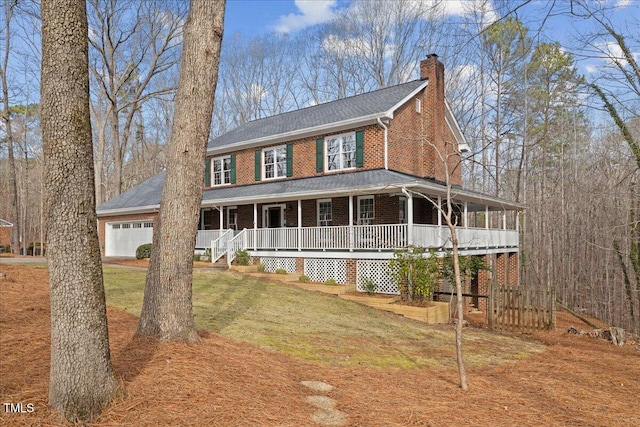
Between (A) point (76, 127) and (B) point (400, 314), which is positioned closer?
(A) point (76, 127)

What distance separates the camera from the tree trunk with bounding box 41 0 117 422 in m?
3.68

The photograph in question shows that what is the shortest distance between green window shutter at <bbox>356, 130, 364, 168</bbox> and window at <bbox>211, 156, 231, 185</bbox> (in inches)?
337

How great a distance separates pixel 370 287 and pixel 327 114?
10.2 meters

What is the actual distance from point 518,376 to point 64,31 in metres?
7.35

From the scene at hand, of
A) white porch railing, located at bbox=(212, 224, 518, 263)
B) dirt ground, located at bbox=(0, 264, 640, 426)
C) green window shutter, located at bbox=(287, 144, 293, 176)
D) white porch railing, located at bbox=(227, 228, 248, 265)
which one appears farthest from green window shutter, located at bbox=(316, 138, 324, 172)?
dirt ground, located at bbox=(0, 264, 640, 426)

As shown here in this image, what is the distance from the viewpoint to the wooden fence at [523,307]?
1169 centimetres

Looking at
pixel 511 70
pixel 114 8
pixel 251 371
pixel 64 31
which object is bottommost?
pixel 251 371

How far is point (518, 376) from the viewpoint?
6816mm

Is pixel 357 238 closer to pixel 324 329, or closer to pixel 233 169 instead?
pixel 324 329

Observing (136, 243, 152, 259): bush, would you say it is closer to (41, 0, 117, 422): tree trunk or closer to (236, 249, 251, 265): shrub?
(236, 249, 251, 265): shrub

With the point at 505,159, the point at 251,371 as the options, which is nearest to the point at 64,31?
the point at 251,371

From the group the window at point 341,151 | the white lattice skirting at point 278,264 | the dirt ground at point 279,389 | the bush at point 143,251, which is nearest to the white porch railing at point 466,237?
the window at point 341,151

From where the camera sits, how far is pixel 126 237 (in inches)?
1051

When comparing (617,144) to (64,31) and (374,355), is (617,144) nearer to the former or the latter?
(374,355)
